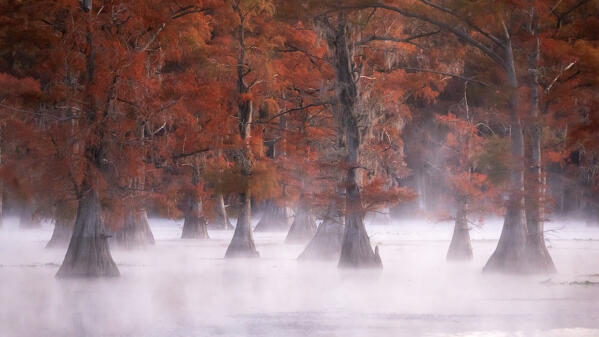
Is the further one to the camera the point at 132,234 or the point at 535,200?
the point at 132,234

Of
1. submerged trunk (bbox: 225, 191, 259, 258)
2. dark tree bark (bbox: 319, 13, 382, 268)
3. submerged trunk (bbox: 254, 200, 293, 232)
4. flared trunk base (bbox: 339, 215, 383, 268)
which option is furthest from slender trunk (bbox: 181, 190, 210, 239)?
flared trunk base (bbox: 339, 215, 383, 268)

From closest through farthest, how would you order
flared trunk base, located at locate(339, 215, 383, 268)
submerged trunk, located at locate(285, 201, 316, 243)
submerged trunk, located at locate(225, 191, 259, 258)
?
flared trunk base, located at locate(339, 215, 383, 268), submerged trunk, located at locate(225, 191, 259, 258), submerged trunk, located at locate(285, 201, 316, 243)

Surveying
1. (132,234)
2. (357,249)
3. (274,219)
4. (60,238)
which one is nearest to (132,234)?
(132,234)

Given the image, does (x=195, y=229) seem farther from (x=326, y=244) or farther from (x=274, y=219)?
(x=326, y=244)

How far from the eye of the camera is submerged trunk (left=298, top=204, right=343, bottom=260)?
28953 mm

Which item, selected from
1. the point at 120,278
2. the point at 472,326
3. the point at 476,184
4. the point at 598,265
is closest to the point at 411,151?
the point at 476,184

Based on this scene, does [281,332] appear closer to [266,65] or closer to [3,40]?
[266,65]

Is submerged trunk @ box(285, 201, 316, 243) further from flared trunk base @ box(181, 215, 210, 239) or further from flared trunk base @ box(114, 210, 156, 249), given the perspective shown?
flared trunk base @ box(114, 210, 156, 249)

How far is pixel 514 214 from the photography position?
969 inches

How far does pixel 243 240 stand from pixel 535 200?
1063 centimetres

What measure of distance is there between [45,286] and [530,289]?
11.7m

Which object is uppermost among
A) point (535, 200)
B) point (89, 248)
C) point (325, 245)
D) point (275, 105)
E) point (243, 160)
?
point (275, 105)

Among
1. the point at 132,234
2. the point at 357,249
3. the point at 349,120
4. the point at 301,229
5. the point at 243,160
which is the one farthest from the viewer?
the point at 301,229

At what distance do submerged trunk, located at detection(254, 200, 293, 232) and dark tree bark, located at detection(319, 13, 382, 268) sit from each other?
69.8ft
